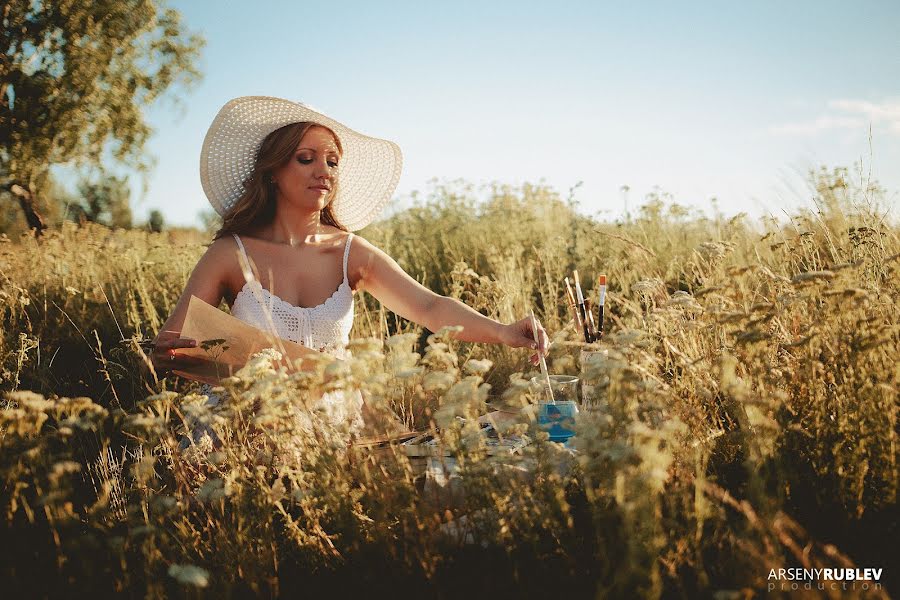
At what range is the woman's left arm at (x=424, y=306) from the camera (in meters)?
2.51

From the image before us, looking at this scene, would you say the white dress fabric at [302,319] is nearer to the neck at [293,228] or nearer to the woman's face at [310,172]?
the neck at [293,228]

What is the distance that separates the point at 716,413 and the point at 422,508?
1.02 m

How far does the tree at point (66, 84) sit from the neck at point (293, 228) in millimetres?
13236

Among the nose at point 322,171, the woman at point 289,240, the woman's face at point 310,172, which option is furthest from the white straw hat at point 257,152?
the nose at point 322,171

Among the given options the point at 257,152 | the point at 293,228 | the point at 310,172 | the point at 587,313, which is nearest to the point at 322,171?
the point at 310,172

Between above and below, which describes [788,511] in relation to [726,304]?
below

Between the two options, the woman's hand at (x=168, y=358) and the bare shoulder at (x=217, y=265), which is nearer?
the woman's hand at (x=168, y=358)

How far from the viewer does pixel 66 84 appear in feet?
44.9

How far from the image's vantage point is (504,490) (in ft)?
5.01

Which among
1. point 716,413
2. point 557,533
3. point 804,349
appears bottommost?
point 557,533

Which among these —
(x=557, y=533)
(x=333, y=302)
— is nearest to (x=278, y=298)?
(x=333, y=302)

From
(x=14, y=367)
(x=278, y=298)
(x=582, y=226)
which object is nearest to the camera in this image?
(x=278, y=298)

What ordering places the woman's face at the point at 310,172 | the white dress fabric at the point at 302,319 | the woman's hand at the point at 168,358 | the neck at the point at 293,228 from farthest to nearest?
the neck at the point at 293,228, the woman's face at the point at 310,172, the white dress fabric at the point at 302,319, the woman's hand at the point at 168,358

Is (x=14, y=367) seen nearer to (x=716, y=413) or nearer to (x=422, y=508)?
(x=422, y=508)
